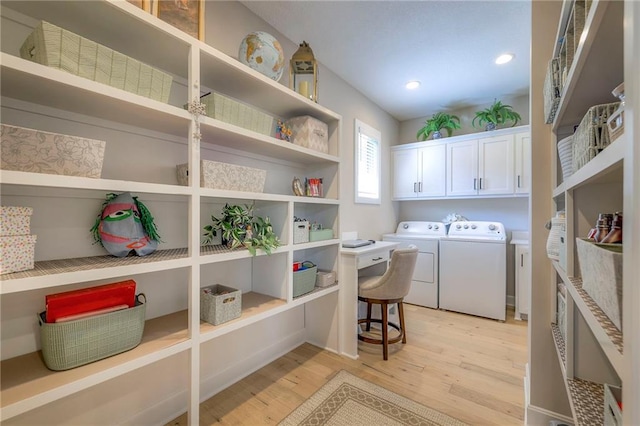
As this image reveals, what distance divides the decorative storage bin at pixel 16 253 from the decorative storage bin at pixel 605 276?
1608 millimetres

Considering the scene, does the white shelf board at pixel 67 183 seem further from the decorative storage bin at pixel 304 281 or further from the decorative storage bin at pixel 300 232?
the decorative storage bin at pixel 304 281

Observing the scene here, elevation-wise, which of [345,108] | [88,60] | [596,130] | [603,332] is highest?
[345,108]

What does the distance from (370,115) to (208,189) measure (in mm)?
2774

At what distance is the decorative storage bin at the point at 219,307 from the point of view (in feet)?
4.61

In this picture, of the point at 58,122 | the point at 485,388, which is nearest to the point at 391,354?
the point at 485,388

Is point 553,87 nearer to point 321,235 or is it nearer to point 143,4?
point 321,235

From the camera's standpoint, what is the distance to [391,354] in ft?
7.44

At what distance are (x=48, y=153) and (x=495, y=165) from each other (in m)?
3.95

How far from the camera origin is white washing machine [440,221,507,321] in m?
2.97

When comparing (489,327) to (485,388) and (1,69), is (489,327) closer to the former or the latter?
(485,388)

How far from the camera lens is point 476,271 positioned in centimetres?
309

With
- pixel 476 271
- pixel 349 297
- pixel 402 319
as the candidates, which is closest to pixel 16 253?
pixel 349 297

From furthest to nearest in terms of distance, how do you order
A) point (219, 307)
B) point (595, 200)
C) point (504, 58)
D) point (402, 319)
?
point (504, 58), point (402, 319), point (219, 307), point (595, 200)

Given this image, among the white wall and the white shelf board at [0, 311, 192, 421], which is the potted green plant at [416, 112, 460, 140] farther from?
the white shelf board at [0, 311, 192, 421]
